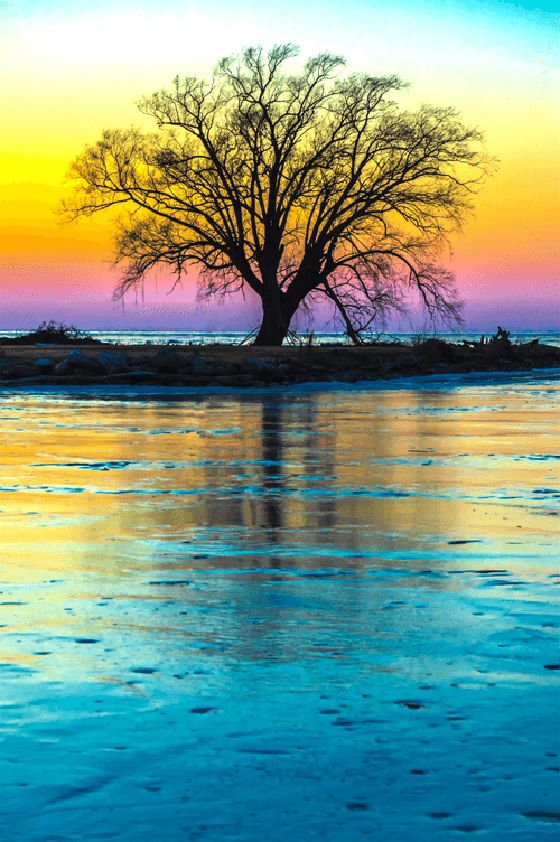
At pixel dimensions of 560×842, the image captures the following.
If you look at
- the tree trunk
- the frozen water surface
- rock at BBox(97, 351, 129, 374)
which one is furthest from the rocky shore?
the frozen water surface

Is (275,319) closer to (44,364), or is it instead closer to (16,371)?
(44,364)

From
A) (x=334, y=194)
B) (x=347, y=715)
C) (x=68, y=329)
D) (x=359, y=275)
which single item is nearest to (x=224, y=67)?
(x=334, y=194)

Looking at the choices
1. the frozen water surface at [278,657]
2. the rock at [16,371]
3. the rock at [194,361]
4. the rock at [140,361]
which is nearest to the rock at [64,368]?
the rock at [16,371]

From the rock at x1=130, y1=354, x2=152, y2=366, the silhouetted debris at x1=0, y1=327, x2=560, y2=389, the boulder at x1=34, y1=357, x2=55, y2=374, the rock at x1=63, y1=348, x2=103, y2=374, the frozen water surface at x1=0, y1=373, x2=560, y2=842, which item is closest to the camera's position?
the frozen water surface at x1=0, y1=373, x2=560, y2=842

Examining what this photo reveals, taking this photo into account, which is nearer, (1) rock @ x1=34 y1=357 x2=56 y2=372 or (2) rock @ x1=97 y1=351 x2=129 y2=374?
(2) rock @ x1=97 y1=351 x2=129 y2=374

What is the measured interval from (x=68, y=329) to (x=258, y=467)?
3440cm

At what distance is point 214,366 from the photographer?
30719 millimetres

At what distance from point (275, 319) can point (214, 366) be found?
32.4ft

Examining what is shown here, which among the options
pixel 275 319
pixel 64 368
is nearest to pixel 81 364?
pixel 64 368

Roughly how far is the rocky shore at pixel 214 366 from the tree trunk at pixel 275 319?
200 cm

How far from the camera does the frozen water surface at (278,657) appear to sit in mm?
3180

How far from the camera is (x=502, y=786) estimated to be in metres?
3.30

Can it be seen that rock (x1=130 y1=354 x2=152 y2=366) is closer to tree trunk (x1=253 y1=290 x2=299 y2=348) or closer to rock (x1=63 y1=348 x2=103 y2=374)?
rock (x1=63 y1=348 x2=103 y2=374)

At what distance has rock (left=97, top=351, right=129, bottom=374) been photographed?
3038 cm
